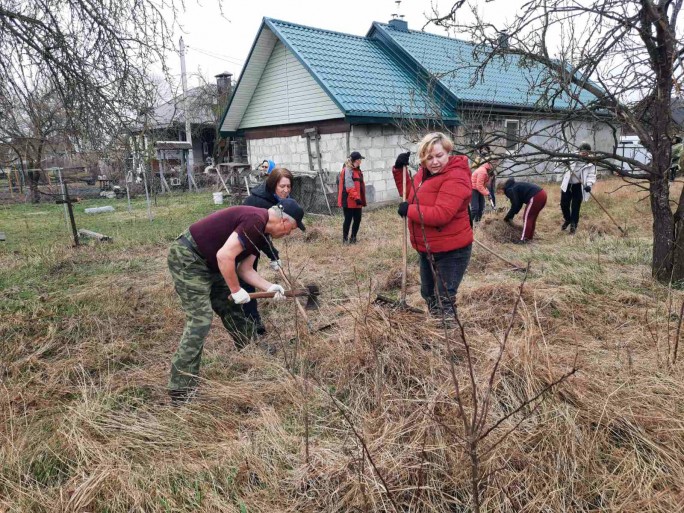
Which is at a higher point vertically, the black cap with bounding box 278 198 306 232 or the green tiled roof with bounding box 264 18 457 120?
the green tiled roof with bounding box 264 18 457 120

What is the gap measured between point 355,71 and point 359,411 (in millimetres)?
11088

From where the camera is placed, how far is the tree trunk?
4.45 metres

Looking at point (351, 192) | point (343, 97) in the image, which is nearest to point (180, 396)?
point (351, 192)

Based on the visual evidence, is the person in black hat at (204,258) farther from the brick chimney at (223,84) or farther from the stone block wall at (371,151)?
the brick chimney at (223,84)

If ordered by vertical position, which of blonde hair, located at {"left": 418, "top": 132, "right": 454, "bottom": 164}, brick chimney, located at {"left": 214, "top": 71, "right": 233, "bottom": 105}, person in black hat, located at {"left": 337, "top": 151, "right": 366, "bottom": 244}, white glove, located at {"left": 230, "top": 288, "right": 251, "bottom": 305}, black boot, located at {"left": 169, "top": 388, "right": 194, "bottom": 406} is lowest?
black boot, located at {"left": 169, "top": 388, "right": 194, "bottom": 406}

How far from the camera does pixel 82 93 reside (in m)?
4.48

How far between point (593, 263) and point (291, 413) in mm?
4352

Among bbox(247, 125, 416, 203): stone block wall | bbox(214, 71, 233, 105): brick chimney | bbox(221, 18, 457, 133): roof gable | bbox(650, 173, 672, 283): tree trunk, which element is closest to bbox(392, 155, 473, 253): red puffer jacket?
bbox(650, 173, 672, 283): tree trunk

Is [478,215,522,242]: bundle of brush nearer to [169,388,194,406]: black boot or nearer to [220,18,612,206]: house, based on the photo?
Answer: [220,18,612,206]: house

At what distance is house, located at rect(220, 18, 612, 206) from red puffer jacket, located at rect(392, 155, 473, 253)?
719 cm

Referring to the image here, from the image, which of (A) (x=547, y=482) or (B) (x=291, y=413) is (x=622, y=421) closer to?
(A) (x=547, y=482)

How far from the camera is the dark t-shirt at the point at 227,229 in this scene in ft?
8.95

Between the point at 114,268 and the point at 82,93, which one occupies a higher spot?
the point at 82,93

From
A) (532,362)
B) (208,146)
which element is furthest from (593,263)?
(208,146)
